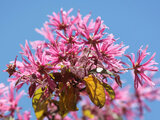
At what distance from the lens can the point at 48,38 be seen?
1.53 meters

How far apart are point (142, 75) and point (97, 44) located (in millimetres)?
323

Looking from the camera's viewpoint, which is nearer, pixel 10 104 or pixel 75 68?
pixel 75 68

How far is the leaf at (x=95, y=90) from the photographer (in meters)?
1.27

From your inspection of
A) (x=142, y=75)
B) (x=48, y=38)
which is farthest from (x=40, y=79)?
(x=142, y=75)

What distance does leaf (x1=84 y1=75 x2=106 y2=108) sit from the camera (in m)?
1.27

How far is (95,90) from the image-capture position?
1279 millimetres

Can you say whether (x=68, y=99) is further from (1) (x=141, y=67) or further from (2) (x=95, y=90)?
(1) (x=141, y=67)

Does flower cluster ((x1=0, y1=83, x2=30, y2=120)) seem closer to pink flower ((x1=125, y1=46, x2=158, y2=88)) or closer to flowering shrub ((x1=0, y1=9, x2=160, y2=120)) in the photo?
flowering shrub ((x1=0, y1=9, x2=160, y2=120))

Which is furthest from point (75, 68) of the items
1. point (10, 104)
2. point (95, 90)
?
point (10, 104)

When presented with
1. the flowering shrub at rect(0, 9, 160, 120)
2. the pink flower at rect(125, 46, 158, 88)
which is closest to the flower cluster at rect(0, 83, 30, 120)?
the flowering shrub at rect(0, 9, 160, 120)

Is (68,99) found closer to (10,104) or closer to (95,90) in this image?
(95,90)

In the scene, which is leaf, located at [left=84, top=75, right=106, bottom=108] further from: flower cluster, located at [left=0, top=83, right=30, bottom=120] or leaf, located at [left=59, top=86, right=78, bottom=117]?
flower cluster, located at [left=0, top=83, right=30, bottom=120]

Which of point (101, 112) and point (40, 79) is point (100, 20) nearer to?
point (40, 79)

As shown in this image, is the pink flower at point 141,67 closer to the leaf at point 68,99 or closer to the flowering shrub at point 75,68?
the flowering shrub at point 75,68
